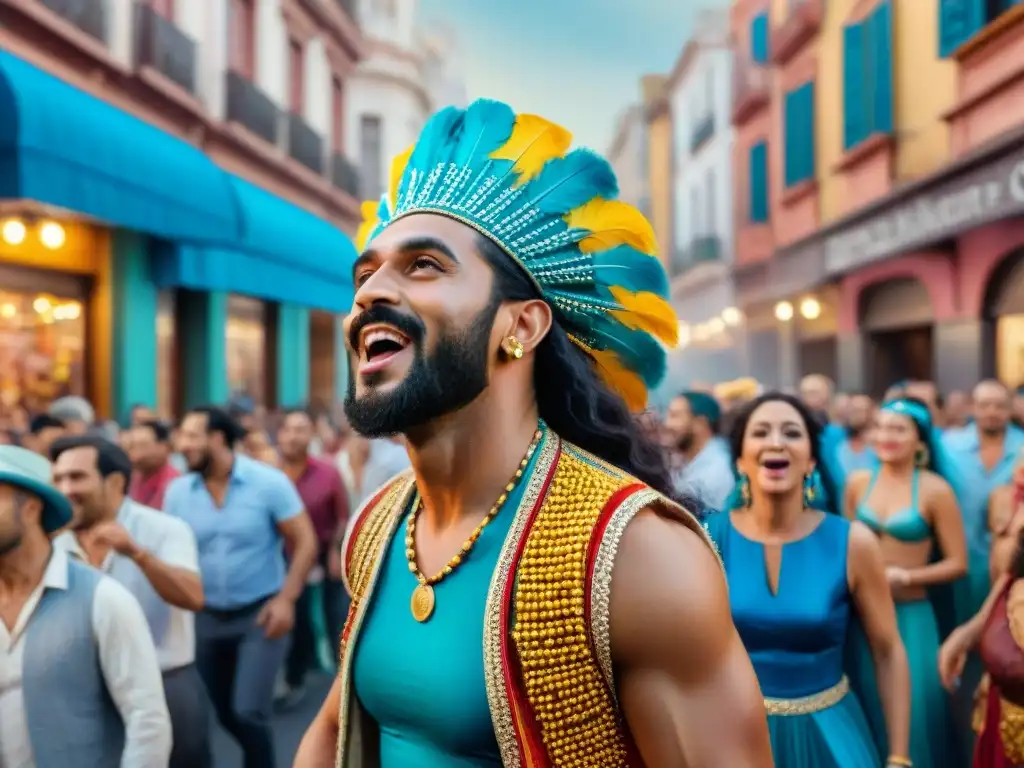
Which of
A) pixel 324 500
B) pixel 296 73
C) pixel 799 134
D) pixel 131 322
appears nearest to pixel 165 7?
pixel 131 322

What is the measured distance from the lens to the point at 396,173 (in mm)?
2025

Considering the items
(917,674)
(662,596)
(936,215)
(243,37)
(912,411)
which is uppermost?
(243,37)

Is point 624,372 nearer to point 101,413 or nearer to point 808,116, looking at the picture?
point 101,413

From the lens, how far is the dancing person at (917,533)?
3830 millimetres

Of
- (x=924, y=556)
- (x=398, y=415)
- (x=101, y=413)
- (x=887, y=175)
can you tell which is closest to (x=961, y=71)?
(x=887, y=175)

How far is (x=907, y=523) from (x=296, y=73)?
14054 millimetres

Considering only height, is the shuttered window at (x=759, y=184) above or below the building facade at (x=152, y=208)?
above

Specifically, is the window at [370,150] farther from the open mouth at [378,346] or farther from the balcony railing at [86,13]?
the open mouth at [378,346]

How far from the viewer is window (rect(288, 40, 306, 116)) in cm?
1573

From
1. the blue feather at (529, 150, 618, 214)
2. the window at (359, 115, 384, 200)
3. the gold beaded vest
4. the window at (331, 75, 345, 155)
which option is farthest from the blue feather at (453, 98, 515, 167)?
the window at (359, 115, 384, 200)

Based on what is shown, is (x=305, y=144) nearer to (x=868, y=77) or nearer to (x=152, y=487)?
(x=868, y=77)

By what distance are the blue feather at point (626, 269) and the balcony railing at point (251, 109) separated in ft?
37.8

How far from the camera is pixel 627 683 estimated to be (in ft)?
4.82

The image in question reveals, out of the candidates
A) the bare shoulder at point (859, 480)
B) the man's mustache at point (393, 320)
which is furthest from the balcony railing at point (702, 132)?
the man's mustache at point (393, 320)
